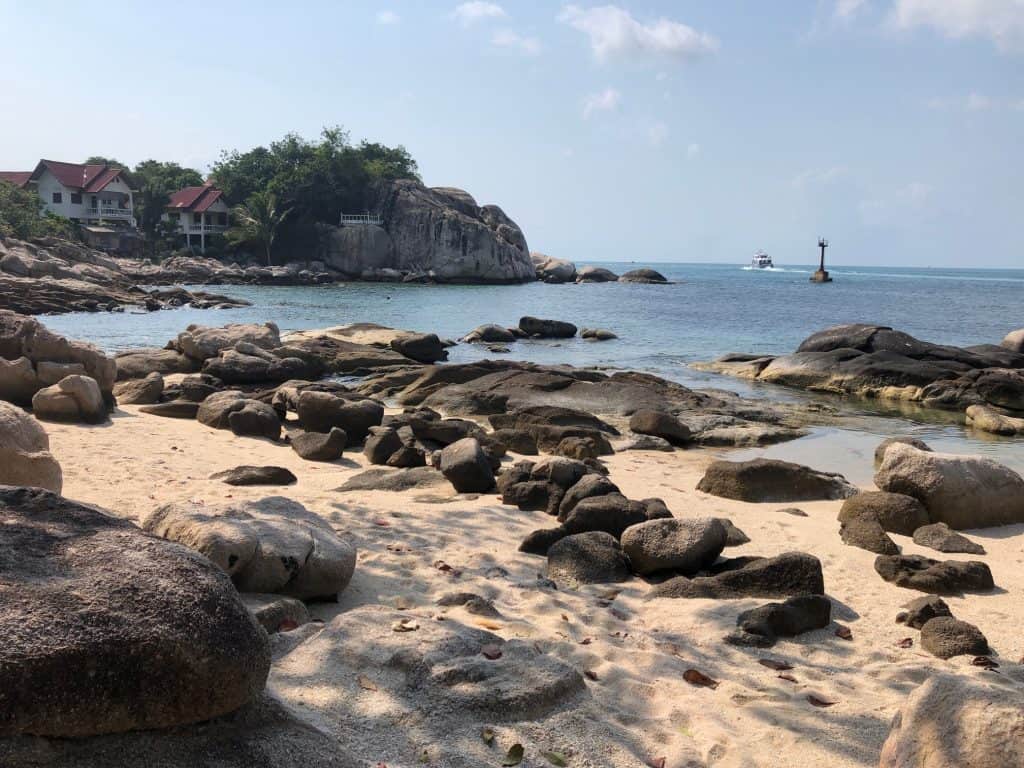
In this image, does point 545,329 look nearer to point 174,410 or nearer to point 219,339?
point 219,339

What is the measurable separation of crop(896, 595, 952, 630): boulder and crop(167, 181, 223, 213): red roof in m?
77.2

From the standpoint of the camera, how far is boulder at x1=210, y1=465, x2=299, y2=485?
29.6ft

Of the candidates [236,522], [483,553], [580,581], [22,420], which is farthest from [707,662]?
[22,420]

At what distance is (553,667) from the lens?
4.36 m

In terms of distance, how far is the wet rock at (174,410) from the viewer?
13711 mm

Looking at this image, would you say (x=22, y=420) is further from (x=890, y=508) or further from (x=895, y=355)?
(x=895, y=355)

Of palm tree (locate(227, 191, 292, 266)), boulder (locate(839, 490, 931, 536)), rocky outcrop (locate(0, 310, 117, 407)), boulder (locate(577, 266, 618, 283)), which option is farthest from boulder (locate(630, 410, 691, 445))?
boulder (locate(577, 266, 618, 283))

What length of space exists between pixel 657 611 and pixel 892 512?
371cm

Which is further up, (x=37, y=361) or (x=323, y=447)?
(x=37, y=361)

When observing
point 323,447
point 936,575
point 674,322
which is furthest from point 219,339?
point 674,322

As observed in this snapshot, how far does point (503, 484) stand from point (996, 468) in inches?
203

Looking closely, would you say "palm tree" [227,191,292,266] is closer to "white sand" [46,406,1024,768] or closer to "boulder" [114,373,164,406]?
"boulder" [114,373,164,406]

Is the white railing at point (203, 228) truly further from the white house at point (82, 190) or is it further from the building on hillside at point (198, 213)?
the white house at point (82, 190)

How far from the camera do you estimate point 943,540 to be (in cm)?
807
